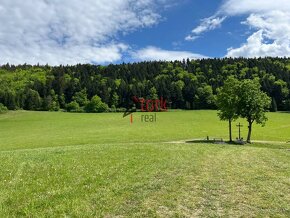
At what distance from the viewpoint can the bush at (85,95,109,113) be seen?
607 ft

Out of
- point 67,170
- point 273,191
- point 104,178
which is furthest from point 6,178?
point 273,191

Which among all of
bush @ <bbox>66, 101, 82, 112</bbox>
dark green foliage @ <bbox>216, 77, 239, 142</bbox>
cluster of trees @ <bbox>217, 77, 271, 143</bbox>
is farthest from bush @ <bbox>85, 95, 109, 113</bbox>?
cluster of trees @ <bbox>217, 77, 271, 143</bbox>

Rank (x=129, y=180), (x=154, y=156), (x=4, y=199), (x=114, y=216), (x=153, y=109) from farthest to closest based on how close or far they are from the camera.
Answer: (x=153, y=109) < (x=154, y=156) < (x=129, y=180) < (x=4, y=199) < (x=114, y=216)

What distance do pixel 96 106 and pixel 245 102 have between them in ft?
433

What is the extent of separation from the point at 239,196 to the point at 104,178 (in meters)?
6.06

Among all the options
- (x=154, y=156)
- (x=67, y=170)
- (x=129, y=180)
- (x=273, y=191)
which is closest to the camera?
(x=273, y=191)

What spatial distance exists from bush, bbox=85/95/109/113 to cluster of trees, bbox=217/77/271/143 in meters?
127

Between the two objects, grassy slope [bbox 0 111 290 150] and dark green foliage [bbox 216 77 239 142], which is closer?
dark green foliage [bbox 216 77 239 142]

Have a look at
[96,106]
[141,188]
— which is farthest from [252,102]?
[96,106]

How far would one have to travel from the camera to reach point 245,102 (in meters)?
61.4

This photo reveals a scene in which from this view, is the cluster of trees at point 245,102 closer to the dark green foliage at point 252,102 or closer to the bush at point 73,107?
the dark green foliage at point 252,102

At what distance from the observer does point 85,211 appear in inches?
442

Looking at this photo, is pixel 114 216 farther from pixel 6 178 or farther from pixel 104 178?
pixel 6 178

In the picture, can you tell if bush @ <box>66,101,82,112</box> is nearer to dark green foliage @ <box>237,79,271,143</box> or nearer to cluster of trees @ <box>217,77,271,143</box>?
cluster of trees @ <box>217,77,271,143</box>
